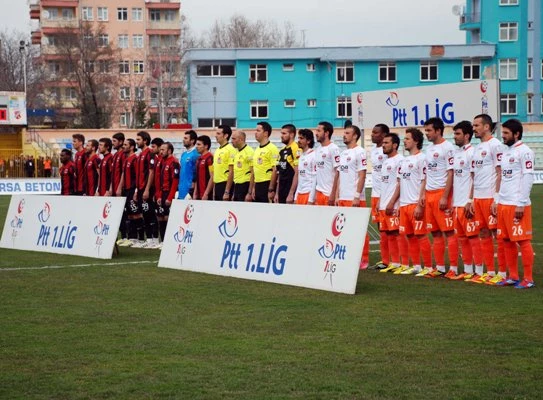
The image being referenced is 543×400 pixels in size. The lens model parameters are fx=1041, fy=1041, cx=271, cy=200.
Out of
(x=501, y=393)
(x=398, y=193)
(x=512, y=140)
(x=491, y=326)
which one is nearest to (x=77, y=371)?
(x=501, y=393)

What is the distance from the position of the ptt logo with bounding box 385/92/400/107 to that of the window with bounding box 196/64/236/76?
194 feet

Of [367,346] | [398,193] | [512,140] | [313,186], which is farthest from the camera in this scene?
[313,186]

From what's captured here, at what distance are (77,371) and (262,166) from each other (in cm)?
973

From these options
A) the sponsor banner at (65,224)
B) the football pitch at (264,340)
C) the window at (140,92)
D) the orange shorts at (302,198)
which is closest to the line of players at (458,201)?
the football pitch at (264,340)

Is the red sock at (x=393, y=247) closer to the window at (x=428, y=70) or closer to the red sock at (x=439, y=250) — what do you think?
the red sock at (x=439, y=250)

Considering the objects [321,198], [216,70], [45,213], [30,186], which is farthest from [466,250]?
[216,70]

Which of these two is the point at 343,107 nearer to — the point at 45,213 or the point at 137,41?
the point at 137,41

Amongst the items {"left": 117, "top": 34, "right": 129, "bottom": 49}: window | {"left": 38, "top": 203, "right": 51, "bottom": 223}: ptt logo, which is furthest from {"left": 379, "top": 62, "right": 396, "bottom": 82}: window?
{"left": 38, "top": 203, "right": 51, "bottom": 223}: ptt logo

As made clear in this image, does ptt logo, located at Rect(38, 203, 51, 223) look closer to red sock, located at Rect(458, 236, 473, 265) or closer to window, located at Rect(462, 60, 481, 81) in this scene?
red sock, located at Rect(458, 236, 473, 265)

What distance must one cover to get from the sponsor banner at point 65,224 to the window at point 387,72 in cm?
6029

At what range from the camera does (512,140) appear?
13.5 meters

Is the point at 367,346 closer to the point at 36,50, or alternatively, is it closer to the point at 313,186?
the point at 313,186

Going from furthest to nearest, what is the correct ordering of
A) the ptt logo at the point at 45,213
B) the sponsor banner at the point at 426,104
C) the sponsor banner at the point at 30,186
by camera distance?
the sponsor banner at the point at 30,186 < the ptt logo at the point at 45,213 < the sponsor banner at the point at 426,104

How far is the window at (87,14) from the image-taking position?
113 m
